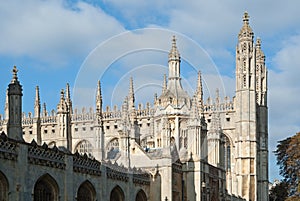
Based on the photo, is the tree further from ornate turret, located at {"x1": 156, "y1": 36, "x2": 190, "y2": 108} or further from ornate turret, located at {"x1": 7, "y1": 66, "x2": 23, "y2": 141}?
ornate turret, located at {"x1": 7, "y1": 66, "x2": 23, "y2": 141}

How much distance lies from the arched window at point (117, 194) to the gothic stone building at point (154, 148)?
0.18ft

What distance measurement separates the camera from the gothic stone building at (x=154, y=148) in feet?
85.1

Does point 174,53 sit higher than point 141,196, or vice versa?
point 174,53

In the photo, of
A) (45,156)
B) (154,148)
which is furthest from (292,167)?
(45,156)

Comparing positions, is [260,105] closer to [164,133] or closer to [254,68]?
[254,68]

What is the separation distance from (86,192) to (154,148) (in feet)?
43.3

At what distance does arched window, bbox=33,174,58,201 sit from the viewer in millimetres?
26938

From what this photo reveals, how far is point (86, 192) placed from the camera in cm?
3195

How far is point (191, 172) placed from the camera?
43.6 metres

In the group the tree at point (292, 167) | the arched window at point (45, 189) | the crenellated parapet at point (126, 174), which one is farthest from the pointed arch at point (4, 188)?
the tree at point (292, 167)

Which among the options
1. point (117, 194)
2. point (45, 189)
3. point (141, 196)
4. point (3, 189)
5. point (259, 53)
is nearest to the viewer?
point (3, 189)

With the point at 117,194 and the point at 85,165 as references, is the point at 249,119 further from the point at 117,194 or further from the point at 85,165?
the point at 85,165

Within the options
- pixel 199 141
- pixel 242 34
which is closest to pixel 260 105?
pixel 242 34

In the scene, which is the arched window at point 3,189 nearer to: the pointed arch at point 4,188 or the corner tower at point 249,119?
the pointed arch at point 4,188
